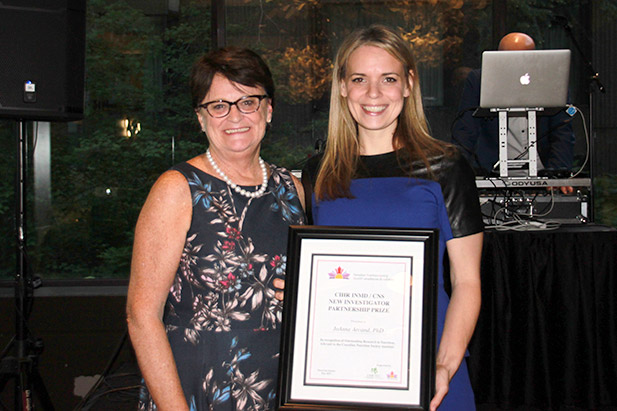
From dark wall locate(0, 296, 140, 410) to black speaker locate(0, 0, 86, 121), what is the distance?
1.89m

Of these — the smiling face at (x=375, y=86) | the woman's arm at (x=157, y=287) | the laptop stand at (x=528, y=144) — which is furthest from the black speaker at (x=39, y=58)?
the laptop stand at (x=528, y=144)

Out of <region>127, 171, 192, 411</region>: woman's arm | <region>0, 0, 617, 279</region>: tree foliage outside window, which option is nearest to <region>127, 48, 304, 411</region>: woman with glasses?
<region>127, 171, 192, 411</region>: woman's arm

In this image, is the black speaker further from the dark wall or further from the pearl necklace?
the pearl necklace

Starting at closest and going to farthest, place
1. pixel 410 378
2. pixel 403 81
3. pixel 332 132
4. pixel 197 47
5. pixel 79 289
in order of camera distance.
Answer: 1. pixel 410 378
2. pixel 403 81
3. pixel 332 132
4. pixel 79 289
5. pixel 197 47

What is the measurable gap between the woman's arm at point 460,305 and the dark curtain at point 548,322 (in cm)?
133

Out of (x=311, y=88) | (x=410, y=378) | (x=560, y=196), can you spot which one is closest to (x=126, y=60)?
(x=311, y=88)

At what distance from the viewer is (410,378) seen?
1.25 metres

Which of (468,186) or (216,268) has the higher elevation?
(468,186)

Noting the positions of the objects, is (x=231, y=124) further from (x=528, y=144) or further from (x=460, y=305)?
(x=528, y=144)

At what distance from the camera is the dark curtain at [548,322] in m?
2.67

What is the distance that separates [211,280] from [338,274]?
0.34m

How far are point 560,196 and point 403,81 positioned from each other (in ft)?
6.81

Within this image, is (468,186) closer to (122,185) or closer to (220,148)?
(220,148)

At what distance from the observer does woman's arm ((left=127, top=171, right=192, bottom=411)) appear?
1417 millimetres
